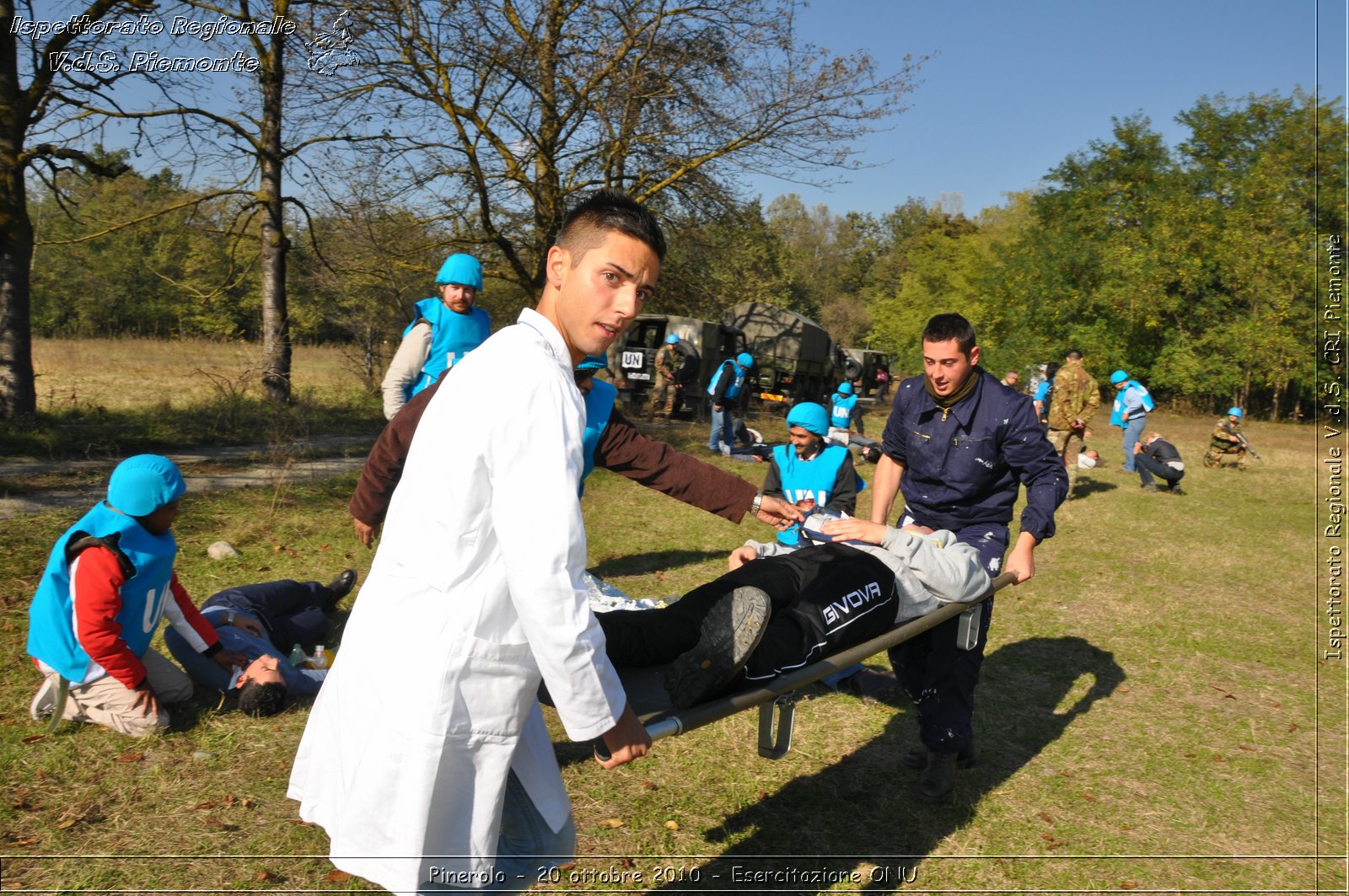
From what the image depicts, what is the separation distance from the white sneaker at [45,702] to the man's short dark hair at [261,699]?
0.79 metres

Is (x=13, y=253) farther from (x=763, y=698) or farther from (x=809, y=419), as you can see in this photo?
(x=763, y=698)

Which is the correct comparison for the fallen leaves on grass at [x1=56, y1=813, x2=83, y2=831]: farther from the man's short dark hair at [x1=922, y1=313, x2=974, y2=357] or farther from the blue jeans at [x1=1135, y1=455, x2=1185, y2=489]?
the blue jeans at [x1=1135, y1=455, x2=1185, y2=489]

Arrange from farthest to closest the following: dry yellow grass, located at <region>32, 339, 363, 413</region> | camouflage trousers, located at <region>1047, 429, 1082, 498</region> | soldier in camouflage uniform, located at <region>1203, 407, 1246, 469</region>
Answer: soldier in camouflage uniform, located at <region>1203, 407, 1246, 469</region> → camouflage trousers, located at <region>1047, 429, 1082, 498</region> → dry yellow grass, located at <region>32, 339, 363, 413</region>

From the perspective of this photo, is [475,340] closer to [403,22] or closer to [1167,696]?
[1167,696]

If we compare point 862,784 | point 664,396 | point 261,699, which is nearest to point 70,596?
point 261,699

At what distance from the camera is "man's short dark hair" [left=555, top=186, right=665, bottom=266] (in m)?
2.01

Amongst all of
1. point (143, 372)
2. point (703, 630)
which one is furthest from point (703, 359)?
point (703, 630)

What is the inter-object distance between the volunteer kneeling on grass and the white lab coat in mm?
2620

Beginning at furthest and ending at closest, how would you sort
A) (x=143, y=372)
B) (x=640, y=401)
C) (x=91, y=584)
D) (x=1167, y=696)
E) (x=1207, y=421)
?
(x=1207, y=421) → (x=640, y=401) → (x=143, y=372) → (x=1167, y=696) → (x=91, y=584)

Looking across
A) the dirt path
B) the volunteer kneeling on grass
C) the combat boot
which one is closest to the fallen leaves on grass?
the volunteer kneeling on grass

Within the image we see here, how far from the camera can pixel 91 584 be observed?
3.78m

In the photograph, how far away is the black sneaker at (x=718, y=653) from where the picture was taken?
8.89ft

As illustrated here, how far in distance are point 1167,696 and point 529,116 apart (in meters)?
13.6

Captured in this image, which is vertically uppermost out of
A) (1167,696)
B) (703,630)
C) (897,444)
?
(897,444)
